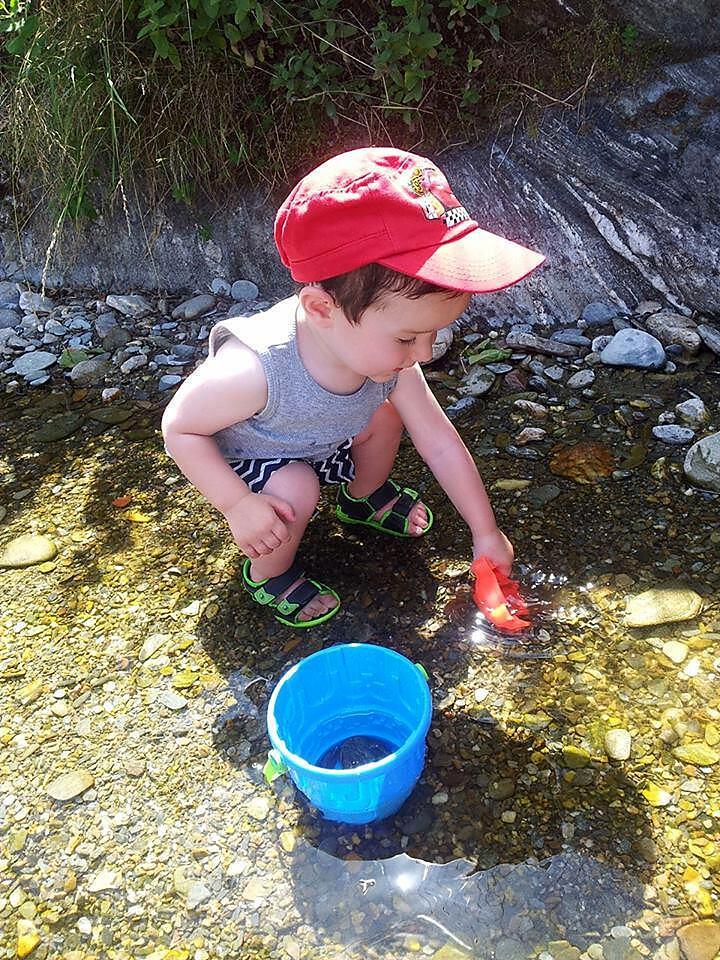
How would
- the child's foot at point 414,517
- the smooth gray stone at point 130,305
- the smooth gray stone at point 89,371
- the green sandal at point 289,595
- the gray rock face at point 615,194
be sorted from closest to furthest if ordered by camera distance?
1. the green sandal at point 289,595
2. the child's foot at point 414,517
3. the gray rock face at point 615,194
4. the smooth gray stone at point 89,371
5. the smooth gray stone at point 130,305

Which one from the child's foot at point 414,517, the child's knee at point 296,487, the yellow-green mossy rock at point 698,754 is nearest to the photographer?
the yellow-green mossy rock at point 698,754

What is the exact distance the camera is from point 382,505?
2553 millimetres

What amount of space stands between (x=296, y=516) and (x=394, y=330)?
0.61m

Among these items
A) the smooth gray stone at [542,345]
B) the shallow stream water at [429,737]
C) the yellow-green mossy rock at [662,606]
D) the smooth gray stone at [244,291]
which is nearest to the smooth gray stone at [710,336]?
the shallow stream water at [429,737]

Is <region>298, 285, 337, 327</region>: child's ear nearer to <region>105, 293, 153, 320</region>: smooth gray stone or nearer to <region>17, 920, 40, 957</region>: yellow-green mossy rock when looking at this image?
<region>17, 920, 40, 957</region>: yellow-green mossy rock

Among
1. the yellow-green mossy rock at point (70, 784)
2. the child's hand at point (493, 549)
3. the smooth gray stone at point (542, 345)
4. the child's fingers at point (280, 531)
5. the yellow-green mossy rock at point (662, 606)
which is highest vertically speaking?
the child's fingers at point (280, 531)

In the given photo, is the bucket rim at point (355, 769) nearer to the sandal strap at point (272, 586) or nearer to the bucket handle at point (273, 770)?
the bucket handle at point (273, 770)

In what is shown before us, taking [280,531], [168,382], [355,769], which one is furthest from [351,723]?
[168,382]

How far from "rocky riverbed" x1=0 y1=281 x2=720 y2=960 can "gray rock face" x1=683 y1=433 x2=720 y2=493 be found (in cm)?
1

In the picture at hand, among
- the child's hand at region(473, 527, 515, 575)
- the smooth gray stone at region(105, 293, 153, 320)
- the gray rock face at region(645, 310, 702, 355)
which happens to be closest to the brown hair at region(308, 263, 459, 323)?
the child's hand at region(473, 527, 515, 575)

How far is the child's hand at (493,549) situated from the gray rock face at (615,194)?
4.87 feet

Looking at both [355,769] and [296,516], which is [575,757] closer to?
[355,769]

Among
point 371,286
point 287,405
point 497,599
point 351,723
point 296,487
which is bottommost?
A: point 351,723

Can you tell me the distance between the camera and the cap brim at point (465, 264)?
5.43ft
